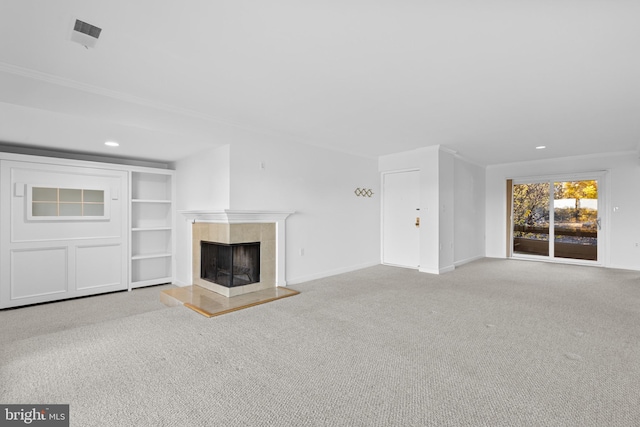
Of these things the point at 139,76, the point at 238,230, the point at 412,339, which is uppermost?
the point at 139,76

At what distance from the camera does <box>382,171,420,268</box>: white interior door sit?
20.0 feet

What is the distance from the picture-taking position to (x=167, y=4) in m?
1.82

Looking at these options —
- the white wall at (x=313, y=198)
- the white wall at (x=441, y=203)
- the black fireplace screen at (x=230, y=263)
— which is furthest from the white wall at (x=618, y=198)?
the black fireplace screen at (x=230, y=263)

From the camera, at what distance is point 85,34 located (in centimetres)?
210

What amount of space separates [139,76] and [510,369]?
390 cm

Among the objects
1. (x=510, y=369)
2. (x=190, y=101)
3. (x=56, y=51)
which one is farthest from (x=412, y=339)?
(x=56, y=51)

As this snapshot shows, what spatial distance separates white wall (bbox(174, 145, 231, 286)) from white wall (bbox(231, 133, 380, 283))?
168 millimetres

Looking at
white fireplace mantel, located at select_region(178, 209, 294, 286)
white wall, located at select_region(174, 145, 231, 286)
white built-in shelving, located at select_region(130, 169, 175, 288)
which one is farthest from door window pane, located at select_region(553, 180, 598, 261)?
white built-in shelving, located at select_region(130, 169, 175, 288)

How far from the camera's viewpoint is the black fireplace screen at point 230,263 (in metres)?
4.16

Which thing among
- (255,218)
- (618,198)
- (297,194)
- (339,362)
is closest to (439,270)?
(297,194)

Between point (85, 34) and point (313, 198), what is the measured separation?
11.9 feet

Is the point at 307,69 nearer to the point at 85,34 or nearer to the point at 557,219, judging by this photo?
the point at 85,34

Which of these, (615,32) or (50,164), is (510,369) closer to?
(615,32)

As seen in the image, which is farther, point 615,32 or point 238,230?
point 238,230
